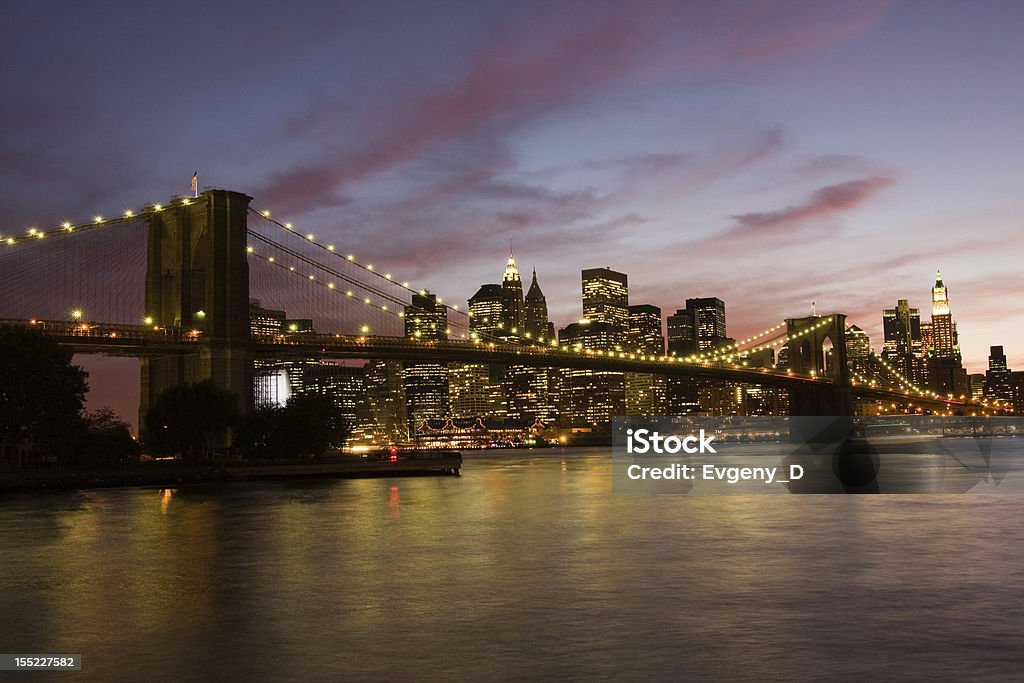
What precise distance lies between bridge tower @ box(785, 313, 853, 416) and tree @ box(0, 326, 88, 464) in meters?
88.2

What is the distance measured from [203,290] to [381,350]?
1373cm

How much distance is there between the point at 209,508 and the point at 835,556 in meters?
24.6

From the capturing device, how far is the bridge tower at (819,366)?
12600 cm

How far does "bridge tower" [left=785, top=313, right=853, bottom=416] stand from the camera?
126000 mm

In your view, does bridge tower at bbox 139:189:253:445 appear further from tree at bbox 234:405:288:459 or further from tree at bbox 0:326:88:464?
tree at bbox 0:326:88:464

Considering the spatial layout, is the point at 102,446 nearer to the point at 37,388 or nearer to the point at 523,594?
the point at 37,388

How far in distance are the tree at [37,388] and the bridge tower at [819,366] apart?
88.2m

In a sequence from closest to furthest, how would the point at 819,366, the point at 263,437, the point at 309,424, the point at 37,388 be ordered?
the point at 37,388, the point at 263,437, the point at 309,424, the point at 819,366

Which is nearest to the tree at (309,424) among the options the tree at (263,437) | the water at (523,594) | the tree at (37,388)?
the tree at (263,437)

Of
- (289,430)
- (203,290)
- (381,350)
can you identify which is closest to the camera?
(289,430)

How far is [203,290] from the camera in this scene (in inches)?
2758

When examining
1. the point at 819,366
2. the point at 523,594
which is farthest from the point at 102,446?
the point at 819,366

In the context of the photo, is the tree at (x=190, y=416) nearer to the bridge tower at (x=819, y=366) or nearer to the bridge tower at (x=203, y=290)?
the bridge tower at (x=203, y=290)

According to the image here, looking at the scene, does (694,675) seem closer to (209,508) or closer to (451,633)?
(451,633)
